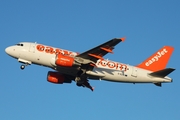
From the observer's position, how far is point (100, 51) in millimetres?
50656

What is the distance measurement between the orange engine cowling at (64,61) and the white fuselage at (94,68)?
4.52 feet

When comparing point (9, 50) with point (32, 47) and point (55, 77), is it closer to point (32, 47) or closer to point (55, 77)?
point (32, 47)

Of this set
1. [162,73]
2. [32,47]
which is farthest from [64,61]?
[162,73]

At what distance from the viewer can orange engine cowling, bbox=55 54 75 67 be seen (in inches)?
1996

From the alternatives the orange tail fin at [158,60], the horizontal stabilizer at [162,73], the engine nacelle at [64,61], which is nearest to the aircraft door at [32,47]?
the engine nacelle at [64,61]

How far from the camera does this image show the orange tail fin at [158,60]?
186ft

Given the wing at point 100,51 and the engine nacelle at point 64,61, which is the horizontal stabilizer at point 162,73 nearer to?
the wing at point 100,51

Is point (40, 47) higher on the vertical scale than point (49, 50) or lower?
higher

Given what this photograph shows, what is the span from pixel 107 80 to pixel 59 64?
767 centimetres

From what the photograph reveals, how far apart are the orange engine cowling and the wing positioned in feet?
5.60

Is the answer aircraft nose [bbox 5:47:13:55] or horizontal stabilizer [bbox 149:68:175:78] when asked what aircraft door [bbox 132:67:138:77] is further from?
aircraft nose [bbox 5:47:13:55]

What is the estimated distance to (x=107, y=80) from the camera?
178 ft

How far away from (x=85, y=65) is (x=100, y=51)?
10.8ft

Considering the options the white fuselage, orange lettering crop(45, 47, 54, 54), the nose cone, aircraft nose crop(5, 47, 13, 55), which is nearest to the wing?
the white fuselage
